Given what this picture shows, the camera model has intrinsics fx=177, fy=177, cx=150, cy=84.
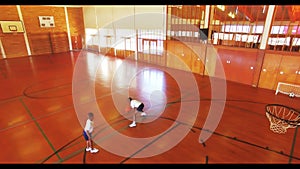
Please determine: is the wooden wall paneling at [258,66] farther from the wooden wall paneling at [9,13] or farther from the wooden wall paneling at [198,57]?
the wooden wall paneling at [9,13]

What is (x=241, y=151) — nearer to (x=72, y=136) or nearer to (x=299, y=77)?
(x=72, y=136)

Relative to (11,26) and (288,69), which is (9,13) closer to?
(11,26)

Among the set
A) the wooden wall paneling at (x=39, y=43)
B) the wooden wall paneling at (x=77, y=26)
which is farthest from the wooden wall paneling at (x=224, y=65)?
the wooden wall paneling at (x=39, y=43)

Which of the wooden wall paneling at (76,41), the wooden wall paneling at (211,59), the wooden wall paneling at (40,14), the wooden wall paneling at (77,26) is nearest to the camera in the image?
the wooden wall paneling at (211,59)

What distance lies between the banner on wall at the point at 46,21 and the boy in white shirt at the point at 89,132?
52.1 ft

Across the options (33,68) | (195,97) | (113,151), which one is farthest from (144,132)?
(33,68)

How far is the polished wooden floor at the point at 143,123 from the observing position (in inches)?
163

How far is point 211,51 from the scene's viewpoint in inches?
399

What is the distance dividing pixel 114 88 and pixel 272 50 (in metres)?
7.50

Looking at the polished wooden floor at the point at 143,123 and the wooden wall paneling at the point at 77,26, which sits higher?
the wooden wall paneling at the point at 77,26

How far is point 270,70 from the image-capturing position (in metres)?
8.25

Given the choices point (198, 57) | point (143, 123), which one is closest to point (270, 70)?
point (198, 57)

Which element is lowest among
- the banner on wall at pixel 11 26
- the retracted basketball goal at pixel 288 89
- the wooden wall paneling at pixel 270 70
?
the retracted basketball goal at pixel 288 89

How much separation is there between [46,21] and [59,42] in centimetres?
216
